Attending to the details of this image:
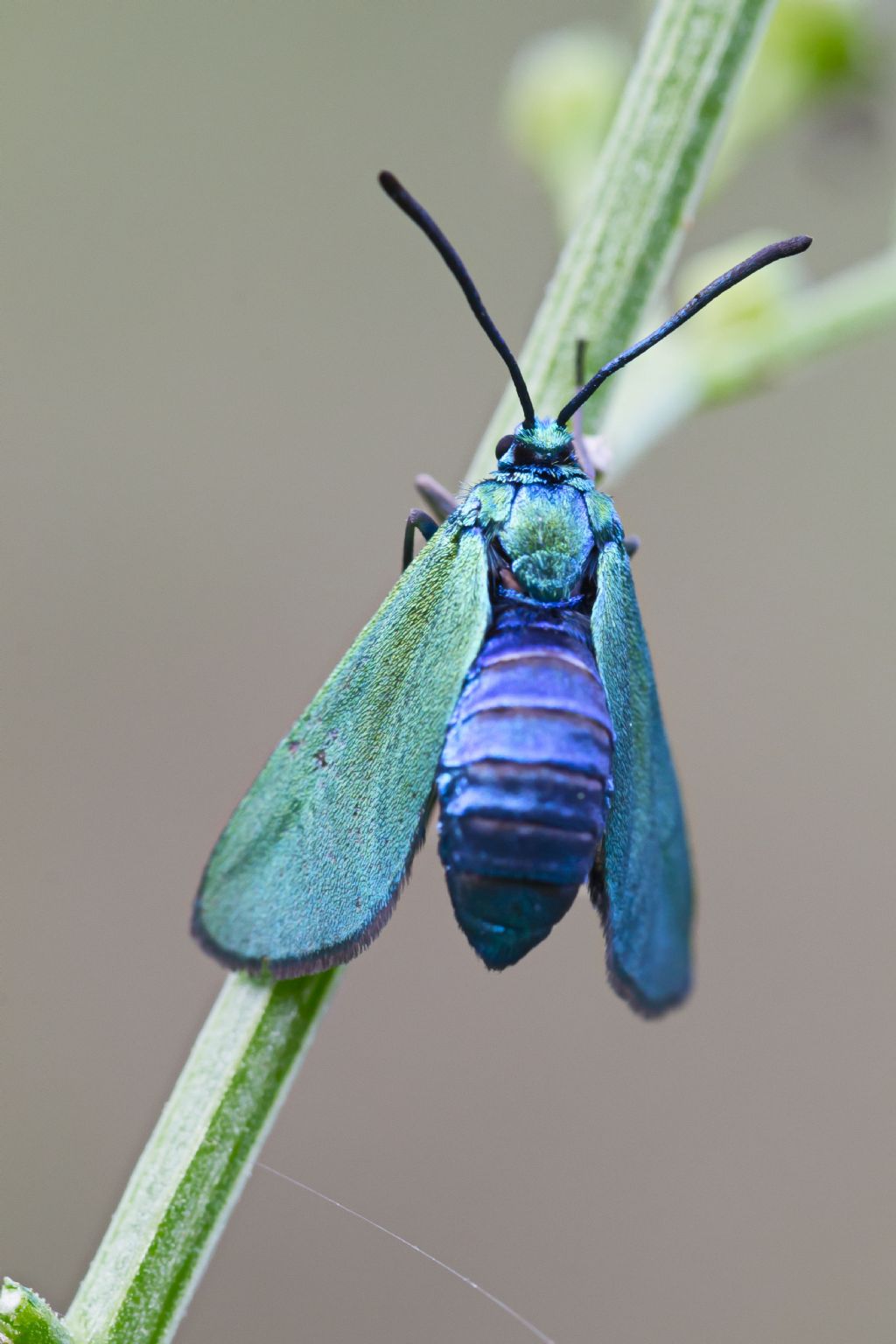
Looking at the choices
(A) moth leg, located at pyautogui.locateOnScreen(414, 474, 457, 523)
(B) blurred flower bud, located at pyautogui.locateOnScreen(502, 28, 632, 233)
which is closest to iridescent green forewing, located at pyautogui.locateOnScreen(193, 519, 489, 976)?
(A) moth leg, located at pyautogui.locateOnScreen(414, 474, 457, 523)

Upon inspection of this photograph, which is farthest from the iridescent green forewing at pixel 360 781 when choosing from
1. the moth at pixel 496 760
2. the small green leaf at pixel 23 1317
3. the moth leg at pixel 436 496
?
the small green leaf at pixel 23 1317

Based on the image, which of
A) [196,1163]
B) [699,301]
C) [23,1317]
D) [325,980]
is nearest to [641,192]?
[699,301]

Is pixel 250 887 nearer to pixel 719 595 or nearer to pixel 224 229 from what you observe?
pixel 719 595

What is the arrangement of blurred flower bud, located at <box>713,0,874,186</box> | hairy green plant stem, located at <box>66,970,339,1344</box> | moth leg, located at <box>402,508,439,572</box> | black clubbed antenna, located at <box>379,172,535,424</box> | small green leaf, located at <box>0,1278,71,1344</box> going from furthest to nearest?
blurred flower bud, located at <box>713,0,874,186</box>
moth leg, located at <box>402,508,439,572</box>
black clubbed antenna, located at <box>379,172,535,424</box>
hairy green plant stem, located at <box>66,970,339,1344</box>
small green leaf, located at <box>0,1278,71,1344</box>

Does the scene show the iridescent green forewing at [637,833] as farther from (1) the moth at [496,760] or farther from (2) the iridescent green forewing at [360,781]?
(2) the iridescent green forewing at [360,781]

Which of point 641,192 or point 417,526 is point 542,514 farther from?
point 641,192

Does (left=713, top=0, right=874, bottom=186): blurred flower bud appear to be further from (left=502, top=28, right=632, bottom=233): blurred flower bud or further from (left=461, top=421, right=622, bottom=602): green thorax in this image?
(left=461, top=421, right=622, bottom=602): green thorax

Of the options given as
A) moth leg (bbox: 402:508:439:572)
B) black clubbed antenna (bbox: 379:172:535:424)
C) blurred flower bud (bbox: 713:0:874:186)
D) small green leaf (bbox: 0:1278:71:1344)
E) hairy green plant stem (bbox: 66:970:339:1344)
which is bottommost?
small green leaf (bbox: 0:1278:71:1344)
